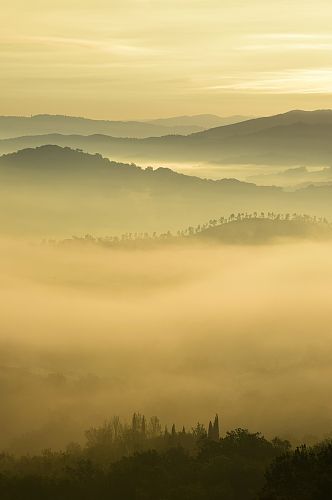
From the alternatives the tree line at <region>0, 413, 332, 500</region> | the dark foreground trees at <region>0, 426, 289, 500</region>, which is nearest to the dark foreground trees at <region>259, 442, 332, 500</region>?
the tree line at <region>0, 413, 332, 500</region>

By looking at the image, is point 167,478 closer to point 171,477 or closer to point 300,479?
point 171,477

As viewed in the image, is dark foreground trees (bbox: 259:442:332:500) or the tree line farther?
the tree line

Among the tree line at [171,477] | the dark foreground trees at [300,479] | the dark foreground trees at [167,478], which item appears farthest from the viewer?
the dark foreground trees at [167,478]

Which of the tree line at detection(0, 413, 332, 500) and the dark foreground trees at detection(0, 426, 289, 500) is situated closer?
the tree line at detection(0, 413, 332, 500)

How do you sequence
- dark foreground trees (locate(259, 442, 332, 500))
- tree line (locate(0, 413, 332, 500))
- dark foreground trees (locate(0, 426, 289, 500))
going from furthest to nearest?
dark foreground trees (locate(0, 426, 289, 500)) < tree line (locate(0, 413, 332, 500)) < dark foreground trees (locate(259, 442, 332, 500))

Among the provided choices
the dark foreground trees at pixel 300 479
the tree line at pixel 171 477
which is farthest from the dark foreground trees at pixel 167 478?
the dark foreground trees at pixel 300 479

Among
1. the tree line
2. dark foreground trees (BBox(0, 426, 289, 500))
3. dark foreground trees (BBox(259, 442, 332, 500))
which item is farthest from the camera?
dark foreground trees (BBox(0, 426, 289, 500))

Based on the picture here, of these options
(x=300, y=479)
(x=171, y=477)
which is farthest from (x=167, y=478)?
(x=300, y=479)

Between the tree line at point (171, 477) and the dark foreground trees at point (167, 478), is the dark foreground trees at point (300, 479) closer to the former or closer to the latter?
the tree line at point (171, 477)

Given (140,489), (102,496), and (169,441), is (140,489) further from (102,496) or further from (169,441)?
(169,441)

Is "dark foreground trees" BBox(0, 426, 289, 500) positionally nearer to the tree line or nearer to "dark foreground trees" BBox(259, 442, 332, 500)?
the tree line

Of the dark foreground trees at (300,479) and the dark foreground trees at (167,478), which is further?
the dark foreground trees at (167,478)

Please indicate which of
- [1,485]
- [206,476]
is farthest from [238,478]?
[1,485]
